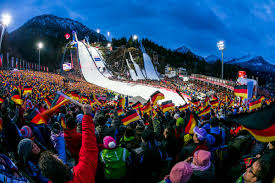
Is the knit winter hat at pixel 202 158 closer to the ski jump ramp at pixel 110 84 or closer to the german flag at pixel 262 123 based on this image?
Answer: the german flag at pixel 262 123

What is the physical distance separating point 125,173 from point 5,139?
2126 millimetres

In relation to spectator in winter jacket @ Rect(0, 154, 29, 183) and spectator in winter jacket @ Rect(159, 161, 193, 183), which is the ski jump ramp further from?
spectator in winter jacket @ Rect(0, 154, 29, 183)

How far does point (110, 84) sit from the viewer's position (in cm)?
3825

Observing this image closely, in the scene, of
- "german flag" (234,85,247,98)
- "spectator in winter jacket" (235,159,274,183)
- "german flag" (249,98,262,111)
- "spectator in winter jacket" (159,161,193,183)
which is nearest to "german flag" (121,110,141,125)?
"spectator in winter jacket" (235,159,274,183)

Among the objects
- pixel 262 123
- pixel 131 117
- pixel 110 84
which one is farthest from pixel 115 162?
pixel 110 84

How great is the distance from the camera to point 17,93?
6.80 metres

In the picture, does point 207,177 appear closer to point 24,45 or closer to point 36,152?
point 36,152

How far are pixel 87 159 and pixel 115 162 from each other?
786mm

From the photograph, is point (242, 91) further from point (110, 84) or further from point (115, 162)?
point (110, 84)

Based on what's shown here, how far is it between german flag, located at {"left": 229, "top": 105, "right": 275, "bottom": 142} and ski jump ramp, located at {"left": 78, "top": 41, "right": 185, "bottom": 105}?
A: 22257 millimetres

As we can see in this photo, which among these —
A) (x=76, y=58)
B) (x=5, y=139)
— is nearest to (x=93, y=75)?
(x=76, y=58)

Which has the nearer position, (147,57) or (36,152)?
(36,152)

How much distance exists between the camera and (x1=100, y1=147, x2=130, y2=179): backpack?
2668 millimetres

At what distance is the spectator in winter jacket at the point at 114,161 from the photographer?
2668 mm
